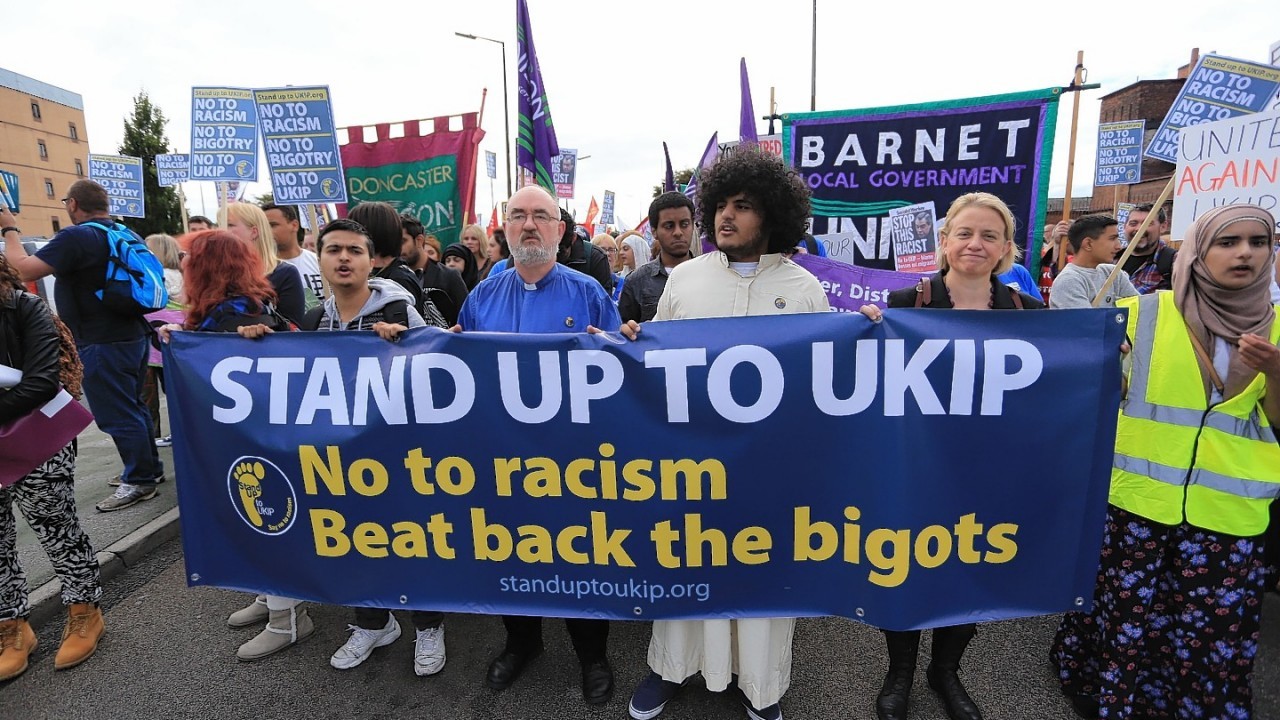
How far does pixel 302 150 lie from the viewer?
4656 mm

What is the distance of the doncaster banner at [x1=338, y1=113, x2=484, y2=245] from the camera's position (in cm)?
510

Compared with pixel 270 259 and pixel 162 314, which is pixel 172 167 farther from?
pixel 270 259

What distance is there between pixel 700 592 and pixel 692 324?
95 centimetres

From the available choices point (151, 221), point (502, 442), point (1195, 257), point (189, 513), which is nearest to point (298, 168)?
point (189, 513)

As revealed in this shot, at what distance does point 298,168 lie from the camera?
466 cm

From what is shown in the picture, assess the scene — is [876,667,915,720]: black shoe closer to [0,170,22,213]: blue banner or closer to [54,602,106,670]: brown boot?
[54,602,106,670]: brown boot

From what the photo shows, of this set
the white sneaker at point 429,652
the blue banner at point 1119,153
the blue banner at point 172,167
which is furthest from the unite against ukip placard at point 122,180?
the blue banner at point 1119,153

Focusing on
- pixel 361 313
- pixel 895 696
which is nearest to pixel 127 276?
pixel 361 313

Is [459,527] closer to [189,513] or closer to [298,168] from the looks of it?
[189,513]

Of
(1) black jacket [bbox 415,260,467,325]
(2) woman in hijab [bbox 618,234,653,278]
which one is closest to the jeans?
(1) black jacket [bbox 415,260,467,325]

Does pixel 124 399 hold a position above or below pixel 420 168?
below

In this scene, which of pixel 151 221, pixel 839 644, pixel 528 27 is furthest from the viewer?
pixel 151 221

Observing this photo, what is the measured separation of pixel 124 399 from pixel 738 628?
14.1 ft

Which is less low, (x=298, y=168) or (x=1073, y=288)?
(x=298, y=168)
